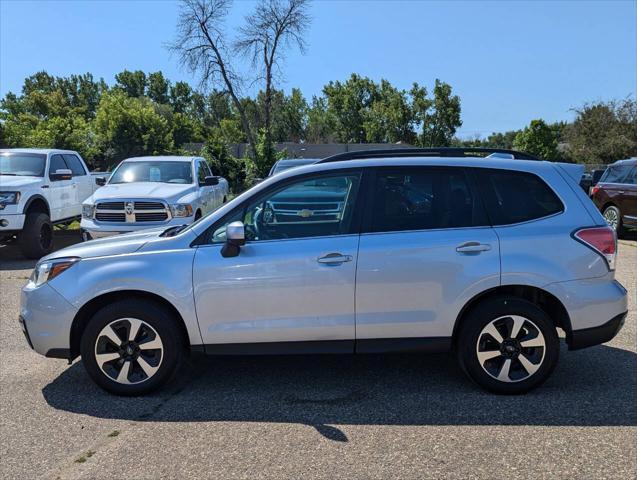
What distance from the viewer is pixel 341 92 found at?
2776 inches

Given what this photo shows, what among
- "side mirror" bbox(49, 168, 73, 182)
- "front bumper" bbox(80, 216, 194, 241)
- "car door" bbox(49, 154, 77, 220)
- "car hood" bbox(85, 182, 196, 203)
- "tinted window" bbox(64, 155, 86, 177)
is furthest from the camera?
"tinted window" bbox(64, 155, 86, 177)

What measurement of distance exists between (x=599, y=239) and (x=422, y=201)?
4.41ft

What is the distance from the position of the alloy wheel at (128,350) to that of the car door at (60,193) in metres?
8.03

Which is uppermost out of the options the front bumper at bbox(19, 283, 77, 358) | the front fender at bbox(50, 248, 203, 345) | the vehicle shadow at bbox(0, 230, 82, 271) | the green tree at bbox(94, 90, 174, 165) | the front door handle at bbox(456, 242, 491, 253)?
the green tree at bbox(94, 90, 174, 165)

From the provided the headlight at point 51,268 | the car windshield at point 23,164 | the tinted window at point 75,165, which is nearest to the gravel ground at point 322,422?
the headlight at point 51,268

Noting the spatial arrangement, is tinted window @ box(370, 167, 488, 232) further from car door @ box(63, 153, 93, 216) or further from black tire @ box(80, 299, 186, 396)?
car door @ box(63, 153, 93, 216)

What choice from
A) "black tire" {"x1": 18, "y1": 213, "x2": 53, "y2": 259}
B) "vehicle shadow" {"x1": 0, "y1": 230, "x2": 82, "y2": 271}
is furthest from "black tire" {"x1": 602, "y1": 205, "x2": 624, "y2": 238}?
"vehicle shadow" {"x1": 0, "y1": 230, "x2": 82, "y2": 271}

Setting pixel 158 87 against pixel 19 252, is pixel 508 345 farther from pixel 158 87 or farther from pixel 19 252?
pixel 158 87

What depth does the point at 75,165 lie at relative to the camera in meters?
12.7

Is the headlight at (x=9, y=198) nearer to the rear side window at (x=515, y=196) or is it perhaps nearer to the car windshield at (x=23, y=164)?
the car windshield at (x=23, y=164)

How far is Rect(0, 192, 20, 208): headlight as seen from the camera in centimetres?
1000

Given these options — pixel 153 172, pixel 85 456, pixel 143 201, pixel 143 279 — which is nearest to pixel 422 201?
pixel 143 279

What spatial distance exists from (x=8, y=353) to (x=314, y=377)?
10.1ft

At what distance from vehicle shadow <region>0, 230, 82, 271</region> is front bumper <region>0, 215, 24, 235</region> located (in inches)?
27.1
